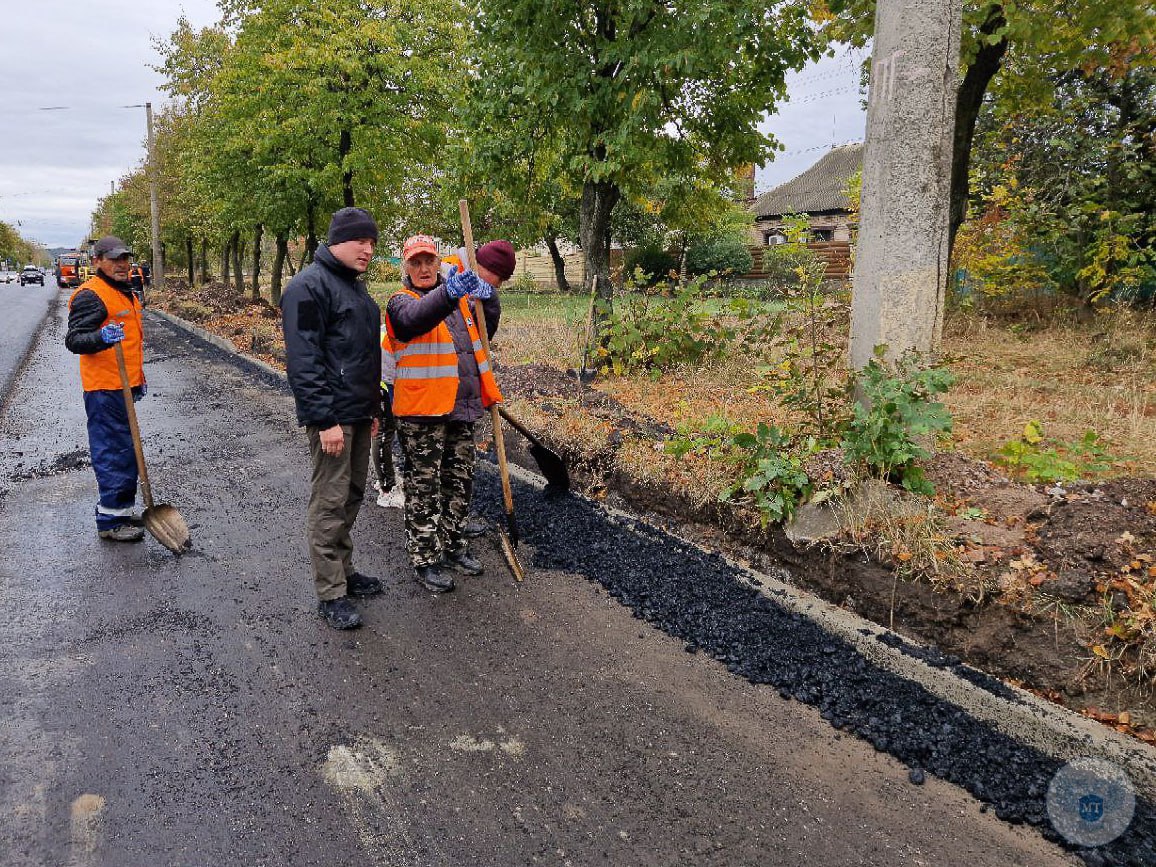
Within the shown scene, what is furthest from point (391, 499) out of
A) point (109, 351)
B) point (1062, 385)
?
point (1062, 385)

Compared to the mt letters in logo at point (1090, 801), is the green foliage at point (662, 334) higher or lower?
higher

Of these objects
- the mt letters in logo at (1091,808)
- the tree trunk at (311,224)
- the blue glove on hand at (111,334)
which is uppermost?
the tree trunk at (311,224)

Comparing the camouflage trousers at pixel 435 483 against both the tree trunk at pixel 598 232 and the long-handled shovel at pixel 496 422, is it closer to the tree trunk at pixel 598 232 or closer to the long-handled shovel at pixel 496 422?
the long-handled shovel at pixel 496 422

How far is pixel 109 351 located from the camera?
4.75m

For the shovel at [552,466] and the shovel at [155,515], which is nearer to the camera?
the shovel at [155,515]

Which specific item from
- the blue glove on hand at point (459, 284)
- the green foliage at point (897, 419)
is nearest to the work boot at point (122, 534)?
the blue glove on hand at point (459, 284)

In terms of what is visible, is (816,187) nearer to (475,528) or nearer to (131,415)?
(475,528)

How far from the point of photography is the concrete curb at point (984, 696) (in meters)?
2.64

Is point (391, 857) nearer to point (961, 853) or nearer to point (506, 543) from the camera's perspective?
point (961, 853)

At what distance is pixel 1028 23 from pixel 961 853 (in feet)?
24.5

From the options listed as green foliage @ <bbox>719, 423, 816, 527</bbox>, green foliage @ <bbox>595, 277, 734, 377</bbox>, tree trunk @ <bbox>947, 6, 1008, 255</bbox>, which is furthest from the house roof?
green foliage @ <bbox>719, 423, 816, 527</bbox>

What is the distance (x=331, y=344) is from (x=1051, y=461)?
12.7 ft

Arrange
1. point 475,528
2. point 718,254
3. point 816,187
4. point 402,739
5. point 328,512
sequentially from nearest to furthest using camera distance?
point 402,739
point 328,512
point 475,528
point 718,254
point 816,187

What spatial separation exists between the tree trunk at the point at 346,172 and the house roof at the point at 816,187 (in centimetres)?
2732
